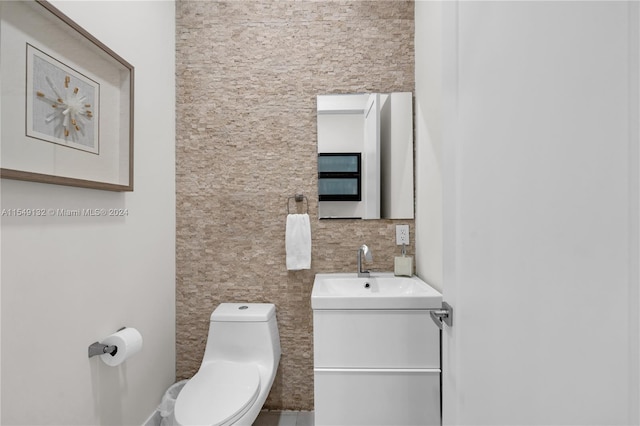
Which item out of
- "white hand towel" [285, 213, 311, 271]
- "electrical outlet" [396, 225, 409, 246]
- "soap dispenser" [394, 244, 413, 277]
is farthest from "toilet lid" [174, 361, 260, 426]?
"electrical outlet" [396, 225, 409, 246]

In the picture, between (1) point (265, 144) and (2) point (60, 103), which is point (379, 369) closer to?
(1) point (265, 144)

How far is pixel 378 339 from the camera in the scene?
1.37 meters

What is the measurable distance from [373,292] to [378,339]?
35 cm

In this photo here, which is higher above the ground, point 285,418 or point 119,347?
point 119,347

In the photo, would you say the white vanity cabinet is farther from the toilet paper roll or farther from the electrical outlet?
the toilet paper roll

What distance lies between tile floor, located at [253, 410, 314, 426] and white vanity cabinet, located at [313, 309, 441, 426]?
0.51 metres

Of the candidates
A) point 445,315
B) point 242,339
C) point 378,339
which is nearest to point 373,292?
point 378,339

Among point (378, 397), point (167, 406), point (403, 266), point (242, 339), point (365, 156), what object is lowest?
point (167, 406)

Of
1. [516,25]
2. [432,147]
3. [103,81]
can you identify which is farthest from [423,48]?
[103,81]

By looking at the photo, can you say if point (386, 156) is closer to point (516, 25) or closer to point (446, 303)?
point (446, 303)

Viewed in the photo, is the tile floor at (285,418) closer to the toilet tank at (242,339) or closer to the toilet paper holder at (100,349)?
the toilet tank at (242,339)

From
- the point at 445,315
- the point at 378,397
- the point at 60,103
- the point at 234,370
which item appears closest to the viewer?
the point at 445,315

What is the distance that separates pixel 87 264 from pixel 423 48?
1.80m

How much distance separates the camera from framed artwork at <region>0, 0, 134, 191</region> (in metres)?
0.92
